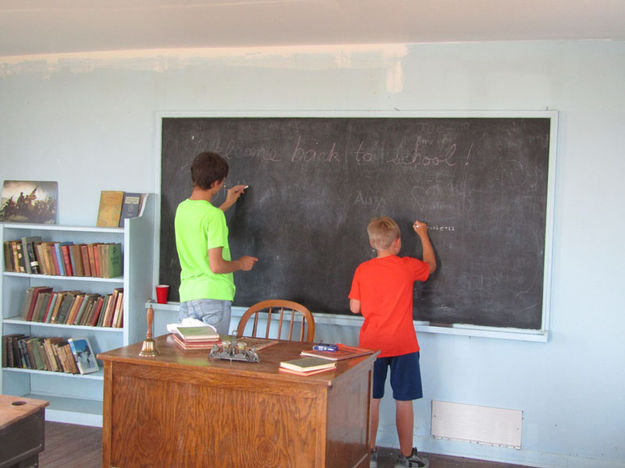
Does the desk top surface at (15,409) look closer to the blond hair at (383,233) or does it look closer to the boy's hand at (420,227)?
the blond hair at (383,233)

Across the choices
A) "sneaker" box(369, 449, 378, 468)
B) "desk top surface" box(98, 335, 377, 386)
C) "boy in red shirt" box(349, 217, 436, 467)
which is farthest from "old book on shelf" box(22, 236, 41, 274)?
"sneaker" box(369, 449, 378, 468)

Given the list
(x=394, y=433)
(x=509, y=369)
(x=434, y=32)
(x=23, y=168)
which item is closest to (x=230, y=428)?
(x=394, y=433)

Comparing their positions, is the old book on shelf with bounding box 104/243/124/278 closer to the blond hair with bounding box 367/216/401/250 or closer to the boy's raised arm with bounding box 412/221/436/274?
the blond hair with bounding box 367/216/401/250

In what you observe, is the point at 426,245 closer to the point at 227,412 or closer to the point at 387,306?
the point at 387,306

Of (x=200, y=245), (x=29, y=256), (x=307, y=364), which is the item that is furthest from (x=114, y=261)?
(x=307, y=364)

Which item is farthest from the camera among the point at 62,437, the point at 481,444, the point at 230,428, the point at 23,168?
the point at 23,168

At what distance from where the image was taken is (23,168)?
4867 mm

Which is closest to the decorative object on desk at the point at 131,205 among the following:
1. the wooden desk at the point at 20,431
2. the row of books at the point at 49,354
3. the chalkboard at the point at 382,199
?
the chalkboard at the point at 382,199

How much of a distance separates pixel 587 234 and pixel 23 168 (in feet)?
13.6

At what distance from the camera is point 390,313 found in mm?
3500

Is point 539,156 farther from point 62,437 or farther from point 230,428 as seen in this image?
point 62,437

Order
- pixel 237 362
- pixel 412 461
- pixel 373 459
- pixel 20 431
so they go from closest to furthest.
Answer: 1. pixel 20 431
2. pixel 237 362
3. pixel 412 461
4. pixel 373 459

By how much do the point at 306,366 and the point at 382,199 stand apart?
5.58 ft

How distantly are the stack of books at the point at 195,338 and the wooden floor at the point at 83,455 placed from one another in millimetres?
1330
